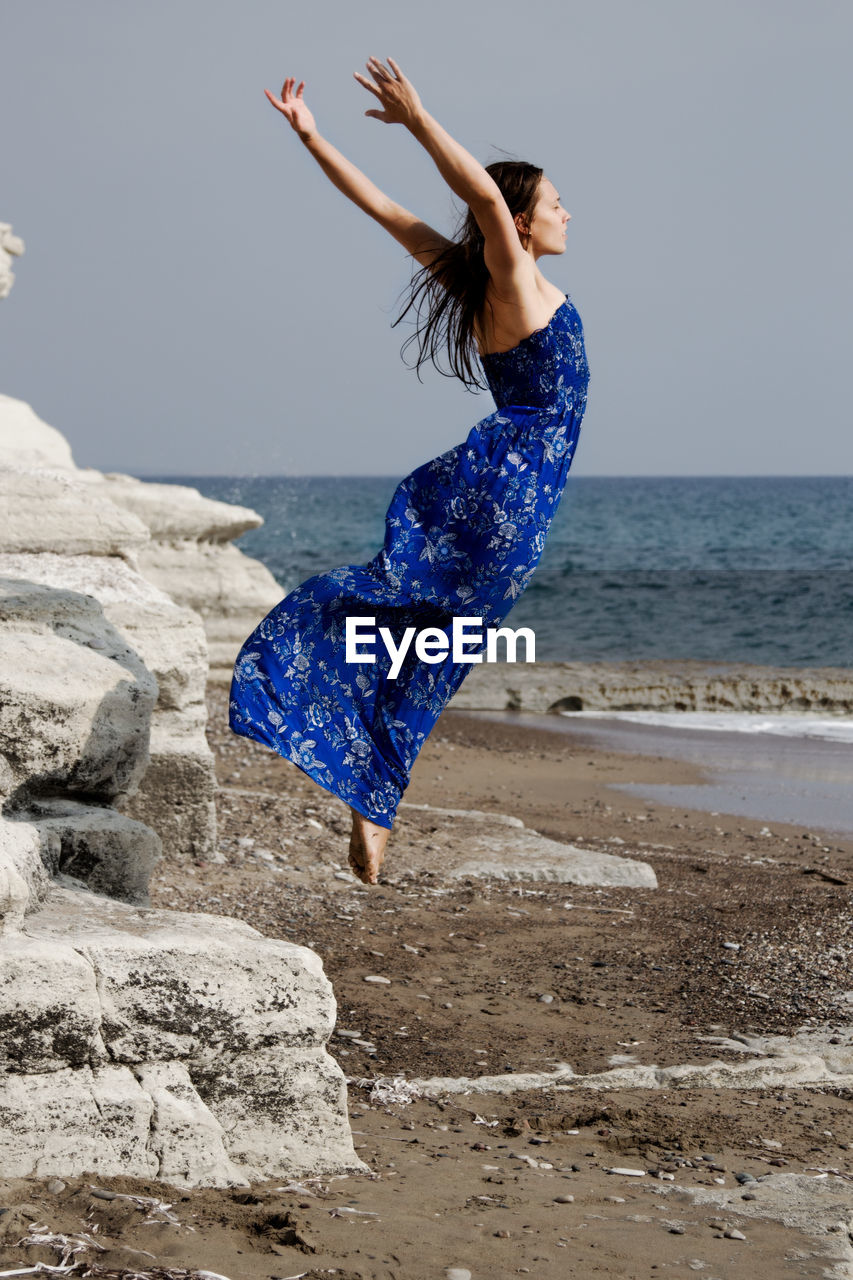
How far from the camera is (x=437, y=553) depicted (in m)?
3.66

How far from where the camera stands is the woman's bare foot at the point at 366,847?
141 inches

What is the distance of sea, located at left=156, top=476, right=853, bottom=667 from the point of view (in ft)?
82.6

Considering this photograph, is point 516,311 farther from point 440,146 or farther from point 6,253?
point 6,253

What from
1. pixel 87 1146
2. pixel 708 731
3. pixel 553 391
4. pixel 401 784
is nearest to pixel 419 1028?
pixel 401 784

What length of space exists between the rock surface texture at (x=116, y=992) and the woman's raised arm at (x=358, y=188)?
1.56m

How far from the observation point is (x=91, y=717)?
385 cm

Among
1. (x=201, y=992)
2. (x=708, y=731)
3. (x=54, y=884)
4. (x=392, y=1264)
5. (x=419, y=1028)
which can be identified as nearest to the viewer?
(x=392, y=1264)

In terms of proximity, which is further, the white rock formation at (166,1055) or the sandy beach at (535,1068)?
the white rock formation at (166,1055)

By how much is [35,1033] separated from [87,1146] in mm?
249

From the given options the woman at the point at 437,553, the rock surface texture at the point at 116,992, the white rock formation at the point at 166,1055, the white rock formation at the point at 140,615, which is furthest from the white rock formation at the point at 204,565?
the white rock formation at the point at 166,1055


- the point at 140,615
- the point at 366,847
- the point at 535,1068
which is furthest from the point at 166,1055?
the point at 140,615

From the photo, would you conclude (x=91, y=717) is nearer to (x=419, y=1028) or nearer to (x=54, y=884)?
(x=54, y=884)

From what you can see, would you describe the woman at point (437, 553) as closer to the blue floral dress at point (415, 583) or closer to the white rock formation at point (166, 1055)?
the blue floral dress at point (415, 583)

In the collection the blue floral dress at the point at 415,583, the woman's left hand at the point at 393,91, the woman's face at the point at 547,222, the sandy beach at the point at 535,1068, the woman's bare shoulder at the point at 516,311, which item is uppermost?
the woman's left hand at the point at 393,91
